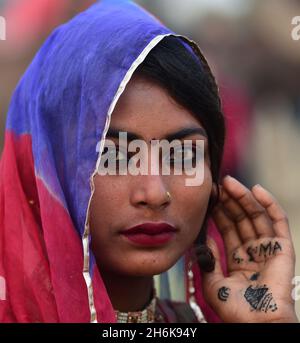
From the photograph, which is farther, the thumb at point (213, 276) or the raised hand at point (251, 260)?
the thumb at point (213, 276)

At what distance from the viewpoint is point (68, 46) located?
1.90m

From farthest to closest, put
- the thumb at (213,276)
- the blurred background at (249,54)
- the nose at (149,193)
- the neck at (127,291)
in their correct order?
1. the blurred background at (249,54)
2. the thumb at (213,276)
3. the neck at (127,291)
4. the nose at (149,193)

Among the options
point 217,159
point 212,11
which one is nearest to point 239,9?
point 212,11

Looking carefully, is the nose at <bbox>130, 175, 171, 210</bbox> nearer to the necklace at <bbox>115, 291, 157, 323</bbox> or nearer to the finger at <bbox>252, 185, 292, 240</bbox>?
the necklace at <bbox>115, 291, 157, 323</bbox>

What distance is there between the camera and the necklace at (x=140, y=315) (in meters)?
2.03

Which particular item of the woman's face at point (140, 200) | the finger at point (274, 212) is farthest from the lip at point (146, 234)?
A: the finger at point (274, 212)

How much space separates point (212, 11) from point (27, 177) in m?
2.30

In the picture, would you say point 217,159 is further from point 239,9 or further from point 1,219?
point 239,9

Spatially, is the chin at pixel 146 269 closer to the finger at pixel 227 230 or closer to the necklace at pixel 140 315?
the necklace at pixel 140 315

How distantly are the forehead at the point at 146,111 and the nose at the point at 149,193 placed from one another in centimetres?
12

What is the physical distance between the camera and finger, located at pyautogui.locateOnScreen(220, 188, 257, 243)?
230 cm

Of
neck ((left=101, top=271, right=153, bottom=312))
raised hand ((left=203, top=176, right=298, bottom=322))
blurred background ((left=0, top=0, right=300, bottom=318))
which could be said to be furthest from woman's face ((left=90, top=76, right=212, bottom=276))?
blurred background ((left=0, top=0, right=300, bottom=318))

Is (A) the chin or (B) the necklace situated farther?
(B) the necklace

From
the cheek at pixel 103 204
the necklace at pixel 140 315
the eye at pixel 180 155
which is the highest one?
the eye at pixel 180 155
